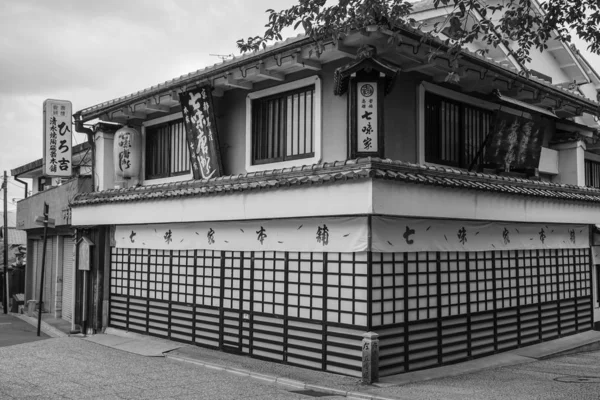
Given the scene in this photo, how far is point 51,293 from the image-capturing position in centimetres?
2616

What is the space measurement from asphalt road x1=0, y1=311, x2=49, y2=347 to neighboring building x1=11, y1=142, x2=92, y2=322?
1.34 m

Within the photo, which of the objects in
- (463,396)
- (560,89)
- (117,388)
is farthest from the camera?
(560,89)

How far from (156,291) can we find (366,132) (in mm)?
8883

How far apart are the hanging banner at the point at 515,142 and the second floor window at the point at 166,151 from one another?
8.59m

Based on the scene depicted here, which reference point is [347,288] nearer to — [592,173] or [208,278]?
[208,278]

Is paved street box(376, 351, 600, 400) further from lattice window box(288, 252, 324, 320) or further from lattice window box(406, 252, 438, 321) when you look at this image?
lattice window box(288, 252, 324, 320)

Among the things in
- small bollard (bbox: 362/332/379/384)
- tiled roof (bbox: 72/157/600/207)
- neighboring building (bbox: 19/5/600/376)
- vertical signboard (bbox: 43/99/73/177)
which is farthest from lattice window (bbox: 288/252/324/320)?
vertical signboard (bbox: 43/99/73/177)

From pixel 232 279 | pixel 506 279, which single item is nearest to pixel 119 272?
pixel 232 279

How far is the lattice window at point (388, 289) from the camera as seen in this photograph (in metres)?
11.6

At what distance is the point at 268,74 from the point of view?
13.6 metres

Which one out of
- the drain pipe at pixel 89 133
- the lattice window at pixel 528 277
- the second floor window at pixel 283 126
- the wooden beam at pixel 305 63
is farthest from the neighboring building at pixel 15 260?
the lattice window at pixel 528 277

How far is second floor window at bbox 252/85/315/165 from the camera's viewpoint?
1354 centimetres

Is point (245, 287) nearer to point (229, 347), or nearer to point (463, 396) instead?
point (229, 347)

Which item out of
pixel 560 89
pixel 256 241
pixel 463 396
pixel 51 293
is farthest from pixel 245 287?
pixel 51 293
